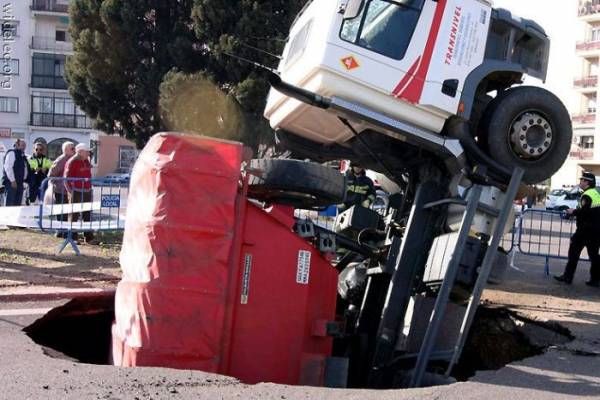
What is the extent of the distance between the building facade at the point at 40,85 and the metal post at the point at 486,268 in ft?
167

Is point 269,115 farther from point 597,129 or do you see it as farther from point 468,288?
point 597,129

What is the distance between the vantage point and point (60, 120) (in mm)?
55469

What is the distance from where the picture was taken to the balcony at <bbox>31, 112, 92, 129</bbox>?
54938mm

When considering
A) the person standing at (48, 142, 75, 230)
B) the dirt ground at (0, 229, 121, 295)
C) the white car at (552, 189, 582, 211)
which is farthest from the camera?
the white car at (552, 189, 582, 211)

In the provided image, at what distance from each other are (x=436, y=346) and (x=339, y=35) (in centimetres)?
259

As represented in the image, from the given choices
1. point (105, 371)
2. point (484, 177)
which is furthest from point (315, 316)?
point (484, 177)

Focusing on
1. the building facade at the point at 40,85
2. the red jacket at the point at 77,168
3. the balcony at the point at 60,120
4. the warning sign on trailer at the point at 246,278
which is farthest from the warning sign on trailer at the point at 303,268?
the balcony at the point at 60,120

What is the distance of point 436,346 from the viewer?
5.82 metres

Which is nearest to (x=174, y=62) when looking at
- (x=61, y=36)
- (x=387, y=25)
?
(x=387, y=25)

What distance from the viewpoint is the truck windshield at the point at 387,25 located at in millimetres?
6258

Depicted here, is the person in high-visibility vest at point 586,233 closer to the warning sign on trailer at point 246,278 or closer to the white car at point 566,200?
the warning sign on trailer at point 246,278

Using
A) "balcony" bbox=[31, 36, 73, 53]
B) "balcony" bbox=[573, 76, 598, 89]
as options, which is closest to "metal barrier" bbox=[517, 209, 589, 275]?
"balcony" bbox=[31, 36, 73, 53]

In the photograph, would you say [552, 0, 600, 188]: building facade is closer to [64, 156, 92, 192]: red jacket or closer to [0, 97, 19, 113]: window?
[0, 97, 19, 113]: window

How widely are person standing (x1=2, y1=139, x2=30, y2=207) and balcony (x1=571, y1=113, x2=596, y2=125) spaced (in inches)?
2256
